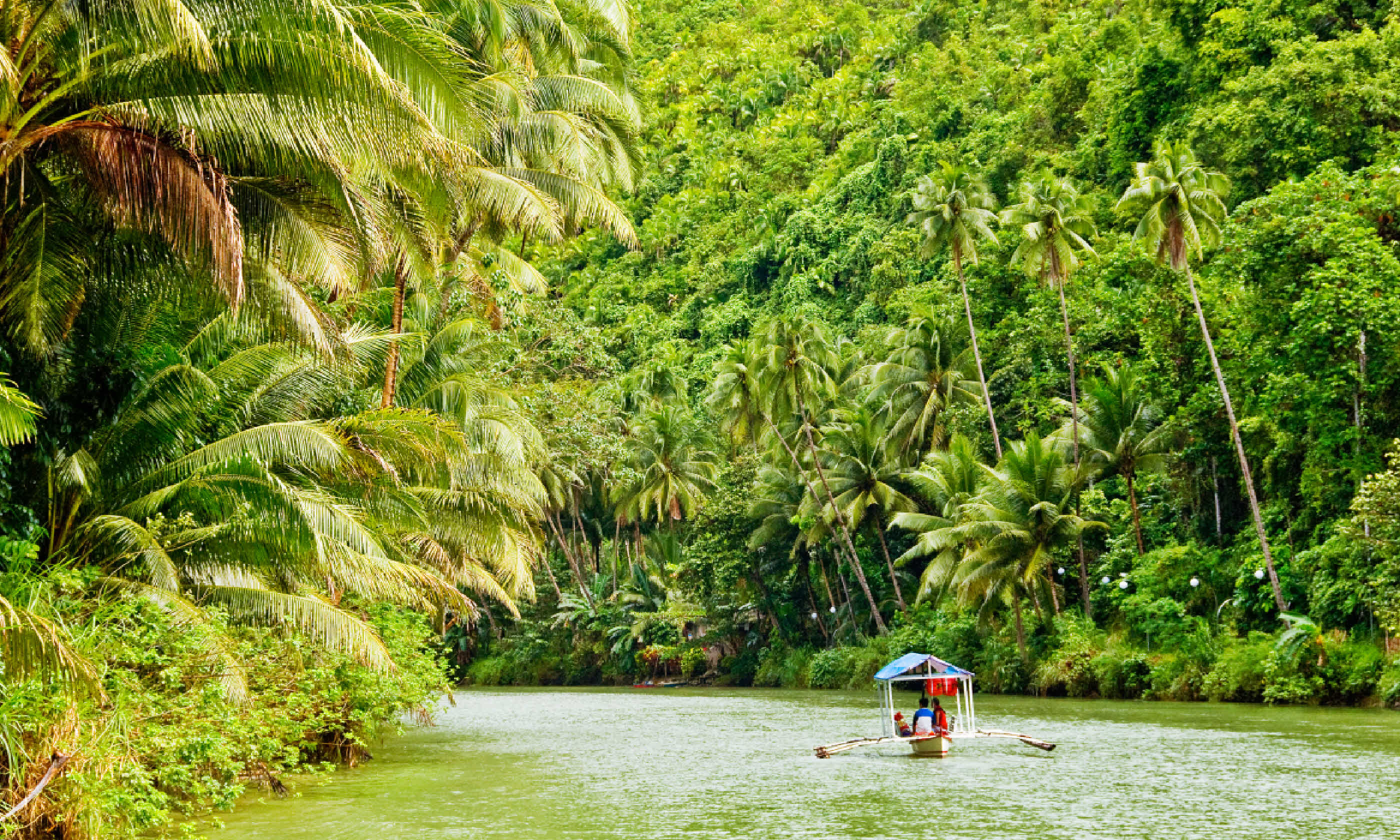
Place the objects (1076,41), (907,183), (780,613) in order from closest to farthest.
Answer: (780,613) → (1076,41) → (907,183)

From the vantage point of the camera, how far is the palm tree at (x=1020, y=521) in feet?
121

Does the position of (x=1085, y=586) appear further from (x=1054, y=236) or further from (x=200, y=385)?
(x=200, y=385)

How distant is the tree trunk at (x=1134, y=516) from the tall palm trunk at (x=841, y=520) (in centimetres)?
1042

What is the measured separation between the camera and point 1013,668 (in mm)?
39656

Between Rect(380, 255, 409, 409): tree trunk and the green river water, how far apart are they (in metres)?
5.56

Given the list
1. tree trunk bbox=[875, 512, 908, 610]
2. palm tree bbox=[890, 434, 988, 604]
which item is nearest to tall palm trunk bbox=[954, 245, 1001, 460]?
palm tree bbox=[890, 434, 988, 604]

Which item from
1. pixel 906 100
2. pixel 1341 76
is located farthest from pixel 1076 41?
pixel 1341 76

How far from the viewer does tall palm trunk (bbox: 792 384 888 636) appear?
1838 inches

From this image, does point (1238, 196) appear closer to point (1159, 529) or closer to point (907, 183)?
point (1159, 529)

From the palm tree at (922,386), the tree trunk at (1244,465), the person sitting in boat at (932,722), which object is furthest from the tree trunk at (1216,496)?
the person sitting in boat at (932,722)

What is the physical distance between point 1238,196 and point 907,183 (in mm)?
26006

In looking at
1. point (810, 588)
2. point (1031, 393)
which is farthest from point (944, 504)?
point (810, 588)

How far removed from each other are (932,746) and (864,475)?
25.4 m

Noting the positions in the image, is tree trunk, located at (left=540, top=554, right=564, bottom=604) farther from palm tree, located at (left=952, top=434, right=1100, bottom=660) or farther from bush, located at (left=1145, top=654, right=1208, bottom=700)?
bush, located at (left=1145, top=654, right=1208, bottom=700)
